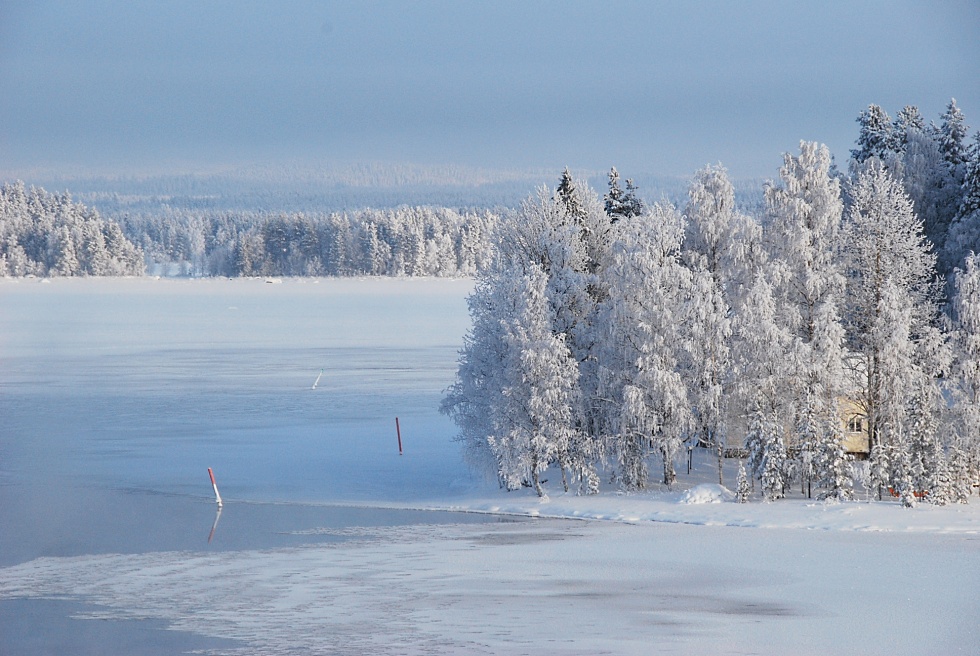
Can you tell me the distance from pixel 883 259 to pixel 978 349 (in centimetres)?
482

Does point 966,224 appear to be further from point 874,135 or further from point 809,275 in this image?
point 809,275

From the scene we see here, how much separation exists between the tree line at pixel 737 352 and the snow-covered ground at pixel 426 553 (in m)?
1.72

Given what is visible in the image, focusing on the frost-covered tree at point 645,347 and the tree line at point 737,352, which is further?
the frost-covered tree at point 645,347

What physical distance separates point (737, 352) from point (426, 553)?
14.0 metres

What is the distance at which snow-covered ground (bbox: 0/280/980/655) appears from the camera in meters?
24.0

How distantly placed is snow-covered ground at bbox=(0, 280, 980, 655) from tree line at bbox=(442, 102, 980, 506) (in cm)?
172

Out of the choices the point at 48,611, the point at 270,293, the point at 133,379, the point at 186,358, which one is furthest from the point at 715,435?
the point at 270,293

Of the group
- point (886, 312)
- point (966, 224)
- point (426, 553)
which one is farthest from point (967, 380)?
point (966, 224)

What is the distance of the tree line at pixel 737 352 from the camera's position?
125 feet

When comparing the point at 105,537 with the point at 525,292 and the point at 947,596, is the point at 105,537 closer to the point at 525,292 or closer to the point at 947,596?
the point at 525,292

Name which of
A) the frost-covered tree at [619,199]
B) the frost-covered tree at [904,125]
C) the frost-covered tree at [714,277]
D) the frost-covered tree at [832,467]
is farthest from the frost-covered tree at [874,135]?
the frost-covered tree at [832,467]

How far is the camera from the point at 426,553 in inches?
1223

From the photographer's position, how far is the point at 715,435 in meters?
40.9

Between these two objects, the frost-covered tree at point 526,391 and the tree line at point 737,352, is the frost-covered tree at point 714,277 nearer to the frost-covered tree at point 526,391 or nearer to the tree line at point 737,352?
the tree line at point 737,352
